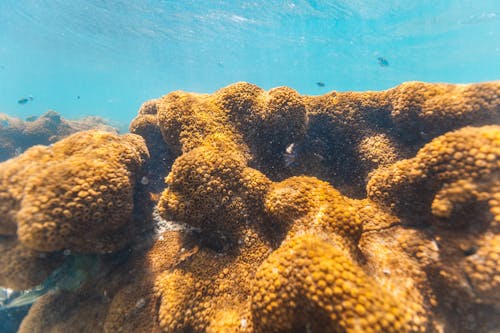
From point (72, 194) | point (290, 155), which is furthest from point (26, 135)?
point (290, 155)

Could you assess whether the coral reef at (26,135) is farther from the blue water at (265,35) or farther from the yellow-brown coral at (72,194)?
the blue water at (265,35)

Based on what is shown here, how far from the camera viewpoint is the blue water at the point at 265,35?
32875mm

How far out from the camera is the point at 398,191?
3398 mm

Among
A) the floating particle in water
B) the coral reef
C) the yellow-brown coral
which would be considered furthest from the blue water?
the yellow-brown coral

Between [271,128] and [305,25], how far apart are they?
132 ft


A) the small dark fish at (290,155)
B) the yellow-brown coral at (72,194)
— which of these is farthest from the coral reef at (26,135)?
the small dark fish at (290,155)

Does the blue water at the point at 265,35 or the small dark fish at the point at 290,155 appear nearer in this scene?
the small dark fish at the point at 290,155

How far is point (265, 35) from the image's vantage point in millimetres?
43750

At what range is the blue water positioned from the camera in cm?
3288

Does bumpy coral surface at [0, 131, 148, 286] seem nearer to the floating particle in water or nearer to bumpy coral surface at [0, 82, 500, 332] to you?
bumpy coral surface at [0, 82, 500, 332]

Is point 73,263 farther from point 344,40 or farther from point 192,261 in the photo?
point 344,40

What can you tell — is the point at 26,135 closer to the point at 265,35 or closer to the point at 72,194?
the point at 72,194

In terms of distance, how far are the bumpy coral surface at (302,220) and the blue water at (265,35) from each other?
105 feet

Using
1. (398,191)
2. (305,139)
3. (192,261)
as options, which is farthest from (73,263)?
(398,191)
